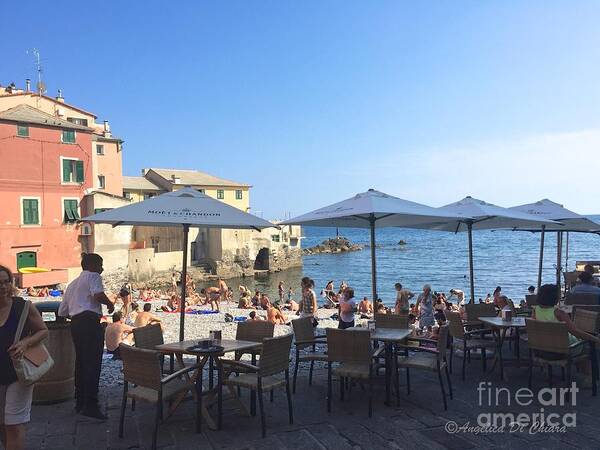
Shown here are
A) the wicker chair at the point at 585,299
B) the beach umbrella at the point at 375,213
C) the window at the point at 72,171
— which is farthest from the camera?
the window at the point at 72,171

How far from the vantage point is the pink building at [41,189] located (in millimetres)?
29328

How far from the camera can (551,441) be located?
456 cm

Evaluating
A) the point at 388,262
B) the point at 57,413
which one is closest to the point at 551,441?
the point at 57,413

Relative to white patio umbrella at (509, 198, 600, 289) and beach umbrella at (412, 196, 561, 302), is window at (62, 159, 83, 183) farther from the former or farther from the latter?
white patio umbrella at (509, 198, 600, 289)

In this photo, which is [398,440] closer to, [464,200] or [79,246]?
[464,200]

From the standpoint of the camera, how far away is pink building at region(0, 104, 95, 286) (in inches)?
1155

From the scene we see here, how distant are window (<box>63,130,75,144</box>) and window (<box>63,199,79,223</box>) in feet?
12.3

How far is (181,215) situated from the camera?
6242 mm

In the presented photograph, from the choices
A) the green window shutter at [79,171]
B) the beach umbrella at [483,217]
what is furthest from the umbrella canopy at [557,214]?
the green window shutter at [79,171]

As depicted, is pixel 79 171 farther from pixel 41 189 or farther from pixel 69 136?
pixel 41 189

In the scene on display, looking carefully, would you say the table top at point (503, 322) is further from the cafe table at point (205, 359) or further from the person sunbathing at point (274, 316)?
the person sunbathing at point (274, 316)

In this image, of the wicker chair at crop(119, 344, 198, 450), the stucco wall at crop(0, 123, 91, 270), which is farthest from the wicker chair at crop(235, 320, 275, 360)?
the stucco wall at crop(0, 123, 91, 270)

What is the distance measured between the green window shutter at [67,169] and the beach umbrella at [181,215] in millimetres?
28699

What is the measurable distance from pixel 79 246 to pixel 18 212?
4.69 m
